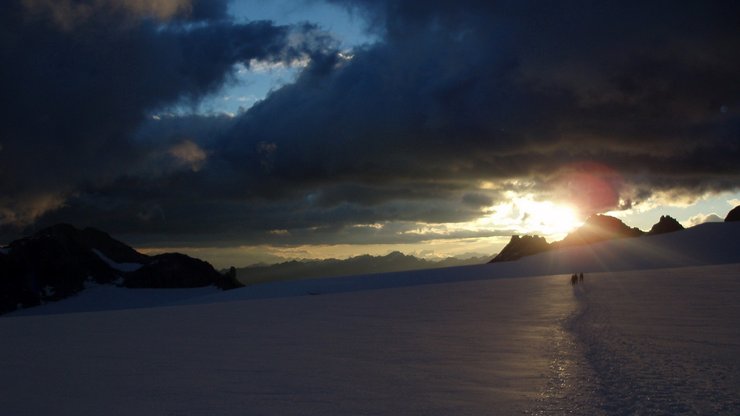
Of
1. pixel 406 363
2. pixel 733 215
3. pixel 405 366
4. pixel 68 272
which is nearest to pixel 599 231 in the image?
pixel 733 215

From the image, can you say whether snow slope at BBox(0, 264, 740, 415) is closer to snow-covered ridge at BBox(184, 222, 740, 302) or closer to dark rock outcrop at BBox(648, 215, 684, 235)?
snow-covered ridge at BBox(184, 222, 740, 302)

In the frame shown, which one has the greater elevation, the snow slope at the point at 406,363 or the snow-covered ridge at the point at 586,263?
the snow-covered ridge at the point at 586,263

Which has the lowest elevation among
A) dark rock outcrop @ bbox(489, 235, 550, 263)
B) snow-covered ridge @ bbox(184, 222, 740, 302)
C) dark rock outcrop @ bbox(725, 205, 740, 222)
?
snow-covered ridge @ bbox(184, 222, 740, 302)

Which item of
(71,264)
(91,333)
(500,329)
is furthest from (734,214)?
(71,264)

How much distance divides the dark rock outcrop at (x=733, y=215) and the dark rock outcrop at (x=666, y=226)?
27.5ft

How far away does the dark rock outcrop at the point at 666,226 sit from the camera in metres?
93.9

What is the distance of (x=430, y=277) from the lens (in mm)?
65500

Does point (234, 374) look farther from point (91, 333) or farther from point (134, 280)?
point (134, 280)

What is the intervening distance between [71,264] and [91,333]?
5537 inches

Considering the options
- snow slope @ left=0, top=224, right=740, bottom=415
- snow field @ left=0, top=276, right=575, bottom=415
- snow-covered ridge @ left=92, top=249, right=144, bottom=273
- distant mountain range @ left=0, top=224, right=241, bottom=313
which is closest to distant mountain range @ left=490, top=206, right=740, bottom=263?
distant mountain range @ left=0, top=224, right=241, bottom=313

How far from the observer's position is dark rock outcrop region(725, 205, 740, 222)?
84.1 m

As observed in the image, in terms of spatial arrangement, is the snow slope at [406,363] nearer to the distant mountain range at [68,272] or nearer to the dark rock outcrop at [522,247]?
the dark rock outcrop at [522,247]

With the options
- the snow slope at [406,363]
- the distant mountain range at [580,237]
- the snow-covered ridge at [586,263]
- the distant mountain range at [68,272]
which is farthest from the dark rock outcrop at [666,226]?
the distant mountain range at [68,272]

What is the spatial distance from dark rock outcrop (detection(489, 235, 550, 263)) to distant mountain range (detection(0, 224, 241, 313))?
7295 centimetres
